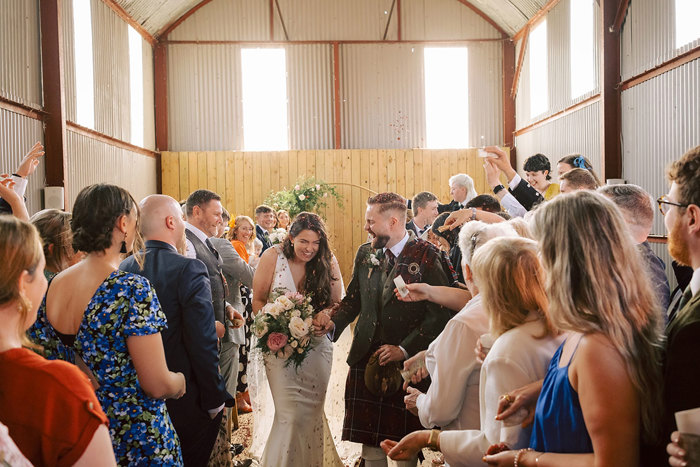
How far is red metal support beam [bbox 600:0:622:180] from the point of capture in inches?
356

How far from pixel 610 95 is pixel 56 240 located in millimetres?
8317

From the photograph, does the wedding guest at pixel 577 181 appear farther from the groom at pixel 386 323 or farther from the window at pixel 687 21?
the window at pixel 687 21

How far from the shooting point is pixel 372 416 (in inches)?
148

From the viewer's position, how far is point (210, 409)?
9.86 feet

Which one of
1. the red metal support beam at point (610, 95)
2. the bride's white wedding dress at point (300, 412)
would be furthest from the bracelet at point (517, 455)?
the red metal support beam at point (610, 95)

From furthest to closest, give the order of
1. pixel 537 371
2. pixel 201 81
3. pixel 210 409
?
pixel 201 81, pixel 210 409, pixel 537 371

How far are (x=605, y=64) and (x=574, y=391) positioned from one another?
8.66 m

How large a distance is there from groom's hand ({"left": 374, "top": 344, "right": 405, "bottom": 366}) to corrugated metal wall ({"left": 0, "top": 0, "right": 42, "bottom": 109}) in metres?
6.25

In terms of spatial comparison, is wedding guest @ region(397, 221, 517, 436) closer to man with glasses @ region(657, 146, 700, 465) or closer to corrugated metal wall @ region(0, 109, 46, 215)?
man with glasses @ region(657, 146, 700, 465)

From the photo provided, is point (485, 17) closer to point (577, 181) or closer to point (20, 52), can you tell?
point (20, 52)

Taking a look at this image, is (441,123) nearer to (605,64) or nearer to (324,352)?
(605,64)

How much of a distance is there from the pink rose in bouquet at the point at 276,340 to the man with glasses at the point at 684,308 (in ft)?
8.41

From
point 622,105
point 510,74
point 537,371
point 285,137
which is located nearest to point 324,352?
point 537,371

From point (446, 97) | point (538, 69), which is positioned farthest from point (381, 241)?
point (446, 97)
